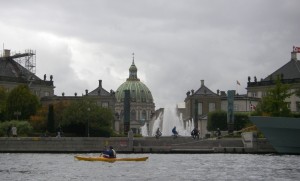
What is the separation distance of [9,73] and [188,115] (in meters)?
50.9

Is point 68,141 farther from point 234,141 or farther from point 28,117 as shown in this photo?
point 28,117

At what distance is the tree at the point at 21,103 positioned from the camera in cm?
11962

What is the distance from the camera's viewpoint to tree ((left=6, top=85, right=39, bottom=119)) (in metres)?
120

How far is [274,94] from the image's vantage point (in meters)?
101

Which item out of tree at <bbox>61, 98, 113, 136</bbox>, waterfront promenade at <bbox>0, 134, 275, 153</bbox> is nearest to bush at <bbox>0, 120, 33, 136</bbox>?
tree at <bbox>61, 98, 113, 136</bbox>

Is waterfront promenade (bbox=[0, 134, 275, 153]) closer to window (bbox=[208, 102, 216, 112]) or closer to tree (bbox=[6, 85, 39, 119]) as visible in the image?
tree (bbox=[6, 85, 39, 119])

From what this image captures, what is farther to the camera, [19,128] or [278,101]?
[19,128]

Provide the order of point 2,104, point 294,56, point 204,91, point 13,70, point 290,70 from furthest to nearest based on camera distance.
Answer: point 204,91, point 13,70, point 294,56, point 290,70, point 2,104

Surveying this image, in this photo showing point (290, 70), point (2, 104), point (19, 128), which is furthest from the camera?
point (290, 70)

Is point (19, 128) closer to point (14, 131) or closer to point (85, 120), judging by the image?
point (14, 131)

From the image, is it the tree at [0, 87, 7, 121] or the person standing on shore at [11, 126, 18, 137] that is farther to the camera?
the tree at [0, 87, 7, 121]

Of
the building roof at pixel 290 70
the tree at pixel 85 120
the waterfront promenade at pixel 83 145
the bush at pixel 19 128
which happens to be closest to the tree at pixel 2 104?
the tree at pixel 85 120

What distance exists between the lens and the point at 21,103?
12075cm

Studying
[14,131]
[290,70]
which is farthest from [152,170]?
[290,70]
